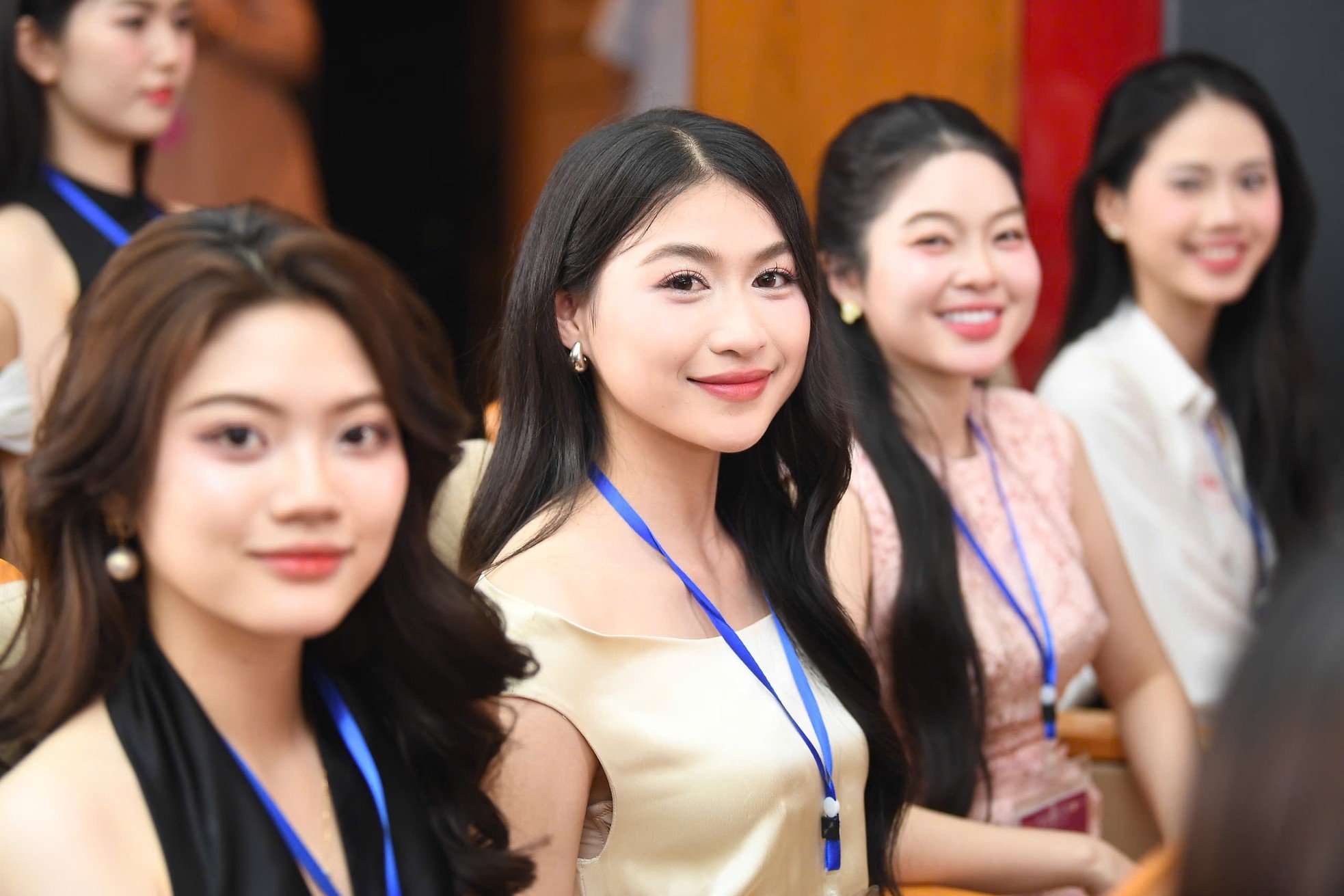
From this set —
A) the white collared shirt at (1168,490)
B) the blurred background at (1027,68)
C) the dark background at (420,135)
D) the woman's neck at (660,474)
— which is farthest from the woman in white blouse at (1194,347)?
the dark background at (420,135)

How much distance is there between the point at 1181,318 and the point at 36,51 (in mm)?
Result: 2345

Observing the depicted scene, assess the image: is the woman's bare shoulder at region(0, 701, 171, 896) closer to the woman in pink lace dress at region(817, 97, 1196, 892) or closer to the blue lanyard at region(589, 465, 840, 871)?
the blue lanyard at region(589, 465, 840, 871)

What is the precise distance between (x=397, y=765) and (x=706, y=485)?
2.01 ft

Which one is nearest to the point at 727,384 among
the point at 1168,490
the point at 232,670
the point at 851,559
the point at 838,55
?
the point at 851,559

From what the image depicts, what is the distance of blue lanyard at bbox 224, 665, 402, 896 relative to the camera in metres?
1.31

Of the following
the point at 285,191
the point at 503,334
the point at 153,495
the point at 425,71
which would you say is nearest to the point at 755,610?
the point at 503,334

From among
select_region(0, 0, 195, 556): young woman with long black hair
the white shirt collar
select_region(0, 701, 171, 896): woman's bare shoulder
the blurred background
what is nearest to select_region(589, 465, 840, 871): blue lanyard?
select_region(0, 701, 171, 896): woman's bare shoulder

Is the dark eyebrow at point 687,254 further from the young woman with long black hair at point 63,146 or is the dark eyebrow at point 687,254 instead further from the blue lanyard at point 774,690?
the young woman with long black hair at point 63,146

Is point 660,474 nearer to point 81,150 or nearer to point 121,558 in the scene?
point 121,558

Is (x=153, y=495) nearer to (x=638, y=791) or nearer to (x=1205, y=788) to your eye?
(x=638, y=791)

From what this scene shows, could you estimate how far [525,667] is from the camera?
1.51 m

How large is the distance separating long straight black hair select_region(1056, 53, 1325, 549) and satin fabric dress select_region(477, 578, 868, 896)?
188cm

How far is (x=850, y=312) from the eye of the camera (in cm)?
247

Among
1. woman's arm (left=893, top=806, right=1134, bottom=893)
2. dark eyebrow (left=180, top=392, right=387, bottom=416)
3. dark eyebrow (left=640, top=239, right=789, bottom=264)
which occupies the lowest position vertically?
woman's arm (left=893, top=806, right=1134, bottom=893)
